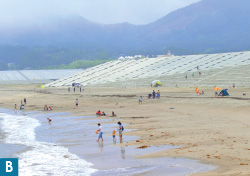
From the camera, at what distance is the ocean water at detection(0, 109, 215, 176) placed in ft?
62.9

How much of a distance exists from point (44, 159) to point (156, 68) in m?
74.7

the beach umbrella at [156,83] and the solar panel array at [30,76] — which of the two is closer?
the beach umbrella at [156,83]

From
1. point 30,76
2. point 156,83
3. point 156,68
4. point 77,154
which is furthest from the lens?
point 30,76

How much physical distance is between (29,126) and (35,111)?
1443 centimetres

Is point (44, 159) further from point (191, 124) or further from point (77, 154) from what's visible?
point (191, 124)

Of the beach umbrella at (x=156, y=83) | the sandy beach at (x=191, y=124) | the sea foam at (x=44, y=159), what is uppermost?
the beach umbrella at (x=156, y=83)

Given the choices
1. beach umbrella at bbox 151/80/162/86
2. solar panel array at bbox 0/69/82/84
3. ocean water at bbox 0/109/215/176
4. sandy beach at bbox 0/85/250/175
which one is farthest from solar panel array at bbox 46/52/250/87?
ocean water at bbox 0/109/215/176

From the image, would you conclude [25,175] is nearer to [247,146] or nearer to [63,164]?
[63,164]

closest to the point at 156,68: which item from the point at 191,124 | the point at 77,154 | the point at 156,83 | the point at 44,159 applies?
A: the point at 156,83

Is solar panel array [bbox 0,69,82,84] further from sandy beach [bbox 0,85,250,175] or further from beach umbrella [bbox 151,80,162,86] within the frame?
sandy beach [bbox 0,85,250,175]

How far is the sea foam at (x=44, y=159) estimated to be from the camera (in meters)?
19.6

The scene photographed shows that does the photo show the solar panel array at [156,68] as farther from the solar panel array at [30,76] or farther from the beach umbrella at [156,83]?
the solar panel array at [30,76]

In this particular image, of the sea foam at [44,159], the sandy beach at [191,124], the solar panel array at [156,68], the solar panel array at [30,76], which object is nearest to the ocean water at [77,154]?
the sea foam at [44,159]

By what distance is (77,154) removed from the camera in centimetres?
2367
